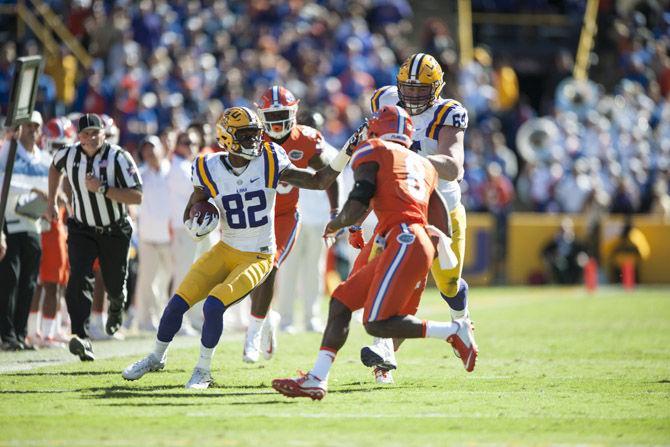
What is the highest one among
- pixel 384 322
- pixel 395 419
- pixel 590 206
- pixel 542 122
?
pixel 542 122

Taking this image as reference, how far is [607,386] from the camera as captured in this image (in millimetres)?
9031

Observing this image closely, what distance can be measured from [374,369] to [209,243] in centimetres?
443

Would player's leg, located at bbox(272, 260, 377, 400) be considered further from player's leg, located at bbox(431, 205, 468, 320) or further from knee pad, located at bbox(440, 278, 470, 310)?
knee pad, located at bbox(440, 278, 470, 310)

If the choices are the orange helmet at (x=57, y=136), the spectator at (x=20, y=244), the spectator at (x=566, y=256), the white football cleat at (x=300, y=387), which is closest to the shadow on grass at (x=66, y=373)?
the spectator at (x=20, y=244)

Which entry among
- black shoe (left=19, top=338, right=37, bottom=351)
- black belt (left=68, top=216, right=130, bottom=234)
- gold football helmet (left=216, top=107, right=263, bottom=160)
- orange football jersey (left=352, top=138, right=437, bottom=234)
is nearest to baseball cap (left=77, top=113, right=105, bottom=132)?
black belt (left=68, top=216, right=130, bottom=234)

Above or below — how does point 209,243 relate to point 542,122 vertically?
below

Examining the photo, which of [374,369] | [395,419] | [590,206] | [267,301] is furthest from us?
[590,206]

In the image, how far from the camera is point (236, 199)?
8906 millimetres

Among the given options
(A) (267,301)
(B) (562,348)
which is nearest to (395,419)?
(A) (267,301)

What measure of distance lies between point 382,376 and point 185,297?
1.56 metres

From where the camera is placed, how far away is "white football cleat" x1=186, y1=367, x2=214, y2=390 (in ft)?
28.2

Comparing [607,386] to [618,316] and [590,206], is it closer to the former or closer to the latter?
[618,316]

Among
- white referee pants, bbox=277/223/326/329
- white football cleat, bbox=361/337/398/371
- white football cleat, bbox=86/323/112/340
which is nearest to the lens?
white football cleat, bbox=361/337/398/371

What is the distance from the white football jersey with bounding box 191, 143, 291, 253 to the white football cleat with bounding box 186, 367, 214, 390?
0.91m
